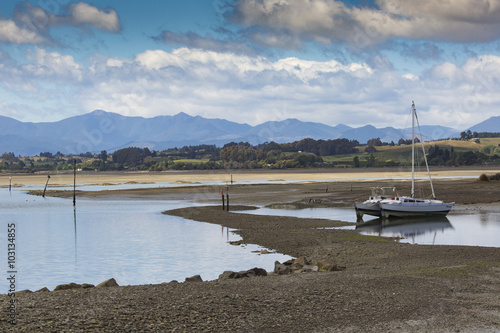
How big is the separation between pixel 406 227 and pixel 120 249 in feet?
73.2

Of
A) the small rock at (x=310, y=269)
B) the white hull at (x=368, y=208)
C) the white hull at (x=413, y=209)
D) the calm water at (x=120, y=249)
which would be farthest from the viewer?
the white hull at (x=413, y=209)

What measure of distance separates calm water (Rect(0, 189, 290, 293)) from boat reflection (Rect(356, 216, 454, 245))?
34.8 feet

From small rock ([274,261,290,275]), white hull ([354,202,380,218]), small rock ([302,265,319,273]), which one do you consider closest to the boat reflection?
white hull ([354,202,380,218])

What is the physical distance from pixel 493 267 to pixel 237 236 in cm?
1984

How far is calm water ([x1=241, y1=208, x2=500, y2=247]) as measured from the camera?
3534 centimetres

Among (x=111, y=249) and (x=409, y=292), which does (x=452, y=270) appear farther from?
(x=111, y=249)

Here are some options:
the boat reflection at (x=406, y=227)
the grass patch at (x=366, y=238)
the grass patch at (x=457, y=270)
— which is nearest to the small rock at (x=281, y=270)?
the grass patch at (x=457, y=270)

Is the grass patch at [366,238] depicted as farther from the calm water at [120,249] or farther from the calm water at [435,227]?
the calm water at [120,249]

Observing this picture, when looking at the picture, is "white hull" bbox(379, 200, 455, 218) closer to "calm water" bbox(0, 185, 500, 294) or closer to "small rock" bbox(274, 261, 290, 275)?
"calm water" bbox(0, 185, 500, 294)

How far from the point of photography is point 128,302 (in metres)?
Answer: 16.9

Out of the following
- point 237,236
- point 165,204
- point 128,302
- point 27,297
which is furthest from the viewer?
point 165,204

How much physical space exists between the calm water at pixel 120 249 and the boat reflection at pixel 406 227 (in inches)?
417

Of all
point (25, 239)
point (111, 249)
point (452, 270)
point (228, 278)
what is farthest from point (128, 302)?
point (25, 239)

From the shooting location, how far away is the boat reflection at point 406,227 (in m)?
39.5
